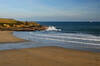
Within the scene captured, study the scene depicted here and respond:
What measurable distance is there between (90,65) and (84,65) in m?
0.26

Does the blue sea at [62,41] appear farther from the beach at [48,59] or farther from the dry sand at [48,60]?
the dry sand at [48,60]

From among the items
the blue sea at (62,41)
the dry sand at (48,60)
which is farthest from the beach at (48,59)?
the blue sea at (62,41)

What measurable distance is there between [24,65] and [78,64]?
2.33m

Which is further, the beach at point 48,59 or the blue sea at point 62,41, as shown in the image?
the blue sea at point 62,41

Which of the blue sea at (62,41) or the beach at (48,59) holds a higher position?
the beach at (48,59)

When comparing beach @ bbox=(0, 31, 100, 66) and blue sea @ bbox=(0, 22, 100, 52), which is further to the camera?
blue sea @ bbox=(0, 22, 100, 52)

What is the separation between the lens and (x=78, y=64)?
697 centimetres

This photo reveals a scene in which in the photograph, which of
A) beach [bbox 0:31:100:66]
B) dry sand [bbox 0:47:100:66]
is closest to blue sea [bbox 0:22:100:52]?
beach [bbox 0:31:100:66]

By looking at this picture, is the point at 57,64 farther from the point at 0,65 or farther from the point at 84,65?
the point at 0,65

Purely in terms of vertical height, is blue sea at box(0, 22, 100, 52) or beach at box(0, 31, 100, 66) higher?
beach at box(0, 31, 100, 66)

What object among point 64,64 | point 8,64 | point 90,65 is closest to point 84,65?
point 90,65

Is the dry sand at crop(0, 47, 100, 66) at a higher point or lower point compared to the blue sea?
higher

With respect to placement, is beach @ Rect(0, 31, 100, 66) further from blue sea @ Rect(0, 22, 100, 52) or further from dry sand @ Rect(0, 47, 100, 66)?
blue sea @ Rect(0, 22, 100, 52)

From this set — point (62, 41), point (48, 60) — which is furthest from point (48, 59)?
point (62, 41)
